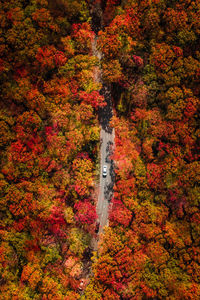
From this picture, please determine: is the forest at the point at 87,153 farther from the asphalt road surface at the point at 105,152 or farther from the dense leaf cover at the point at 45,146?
the asphalt road surface at the point at 105,152

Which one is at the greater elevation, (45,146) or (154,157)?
(45,146)

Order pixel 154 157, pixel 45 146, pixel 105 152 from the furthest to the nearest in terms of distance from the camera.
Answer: pixel 105 152
pixel 154 157
pixel 45 146

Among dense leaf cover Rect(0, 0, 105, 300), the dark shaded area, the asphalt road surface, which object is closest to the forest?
Answer: dense leaf cover Rect(0, 0, 105, 300)

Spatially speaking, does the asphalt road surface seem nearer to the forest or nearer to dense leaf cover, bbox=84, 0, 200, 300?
dense leaf cover, bbox=84, 0, 200, 300

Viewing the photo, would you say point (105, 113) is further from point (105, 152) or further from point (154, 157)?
point (154, 157)

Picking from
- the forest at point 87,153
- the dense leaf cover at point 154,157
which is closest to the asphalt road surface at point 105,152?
the dense leaf cover at point 154,157

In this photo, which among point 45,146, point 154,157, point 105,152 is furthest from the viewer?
point 105,152

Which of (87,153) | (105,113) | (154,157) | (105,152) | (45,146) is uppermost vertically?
(105,113)

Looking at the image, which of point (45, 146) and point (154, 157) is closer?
point (45, 146)

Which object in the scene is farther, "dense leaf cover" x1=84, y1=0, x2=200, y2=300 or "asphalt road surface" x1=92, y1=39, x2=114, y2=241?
"asphalt road surface" x1=92, y1=39, x2=114, y2=241

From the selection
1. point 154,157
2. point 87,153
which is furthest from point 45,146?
point 154,157
